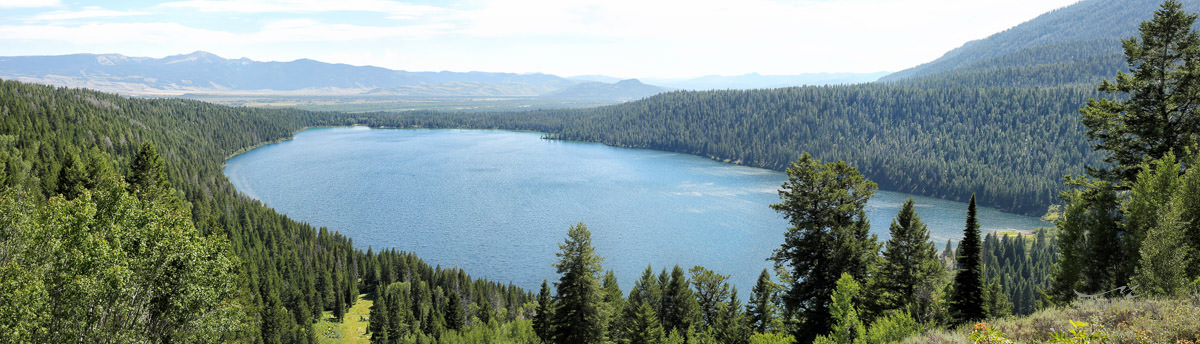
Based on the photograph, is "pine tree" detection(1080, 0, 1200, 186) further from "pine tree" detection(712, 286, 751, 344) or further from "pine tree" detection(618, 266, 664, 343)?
"pine tree" detection(618, 266, 664, 343)

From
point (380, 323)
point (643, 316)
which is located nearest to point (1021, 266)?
point (643, 316)

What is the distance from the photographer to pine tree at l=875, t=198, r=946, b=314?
33375mm

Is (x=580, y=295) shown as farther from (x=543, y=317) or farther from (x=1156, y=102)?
(x=1156, y=102)

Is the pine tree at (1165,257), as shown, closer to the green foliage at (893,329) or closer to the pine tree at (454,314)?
the green foliage at (893,329)

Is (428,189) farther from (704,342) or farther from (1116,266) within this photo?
(1116,266)

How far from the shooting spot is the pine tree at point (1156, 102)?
31.9 m

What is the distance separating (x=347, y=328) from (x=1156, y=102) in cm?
8716

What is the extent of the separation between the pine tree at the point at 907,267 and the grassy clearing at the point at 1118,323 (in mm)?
9267

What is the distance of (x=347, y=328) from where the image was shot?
3462 inches

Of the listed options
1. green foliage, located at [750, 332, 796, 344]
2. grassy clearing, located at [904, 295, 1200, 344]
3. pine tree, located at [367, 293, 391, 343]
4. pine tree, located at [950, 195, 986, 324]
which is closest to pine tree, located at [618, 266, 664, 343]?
green foliage, located at [750, 332, 796, 344]

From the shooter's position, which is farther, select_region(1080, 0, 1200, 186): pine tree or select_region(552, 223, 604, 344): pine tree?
select_region(552, 223, 604, 344): pine tree

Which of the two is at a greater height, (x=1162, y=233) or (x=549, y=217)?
(x=1162, y=233)

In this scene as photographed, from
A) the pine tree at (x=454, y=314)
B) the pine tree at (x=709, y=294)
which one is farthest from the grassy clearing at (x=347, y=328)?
the pine tree at (x=709, y=294)

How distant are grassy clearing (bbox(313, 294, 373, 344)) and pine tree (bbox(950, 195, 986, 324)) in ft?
229
